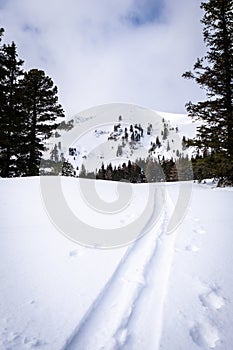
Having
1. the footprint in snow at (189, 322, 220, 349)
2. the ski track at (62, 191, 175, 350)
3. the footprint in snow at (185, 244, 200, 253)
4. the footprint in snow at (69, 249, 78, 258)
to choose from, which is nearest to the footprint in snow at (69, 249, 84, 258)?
the footprint in snow at (69, 249, 78, 258)

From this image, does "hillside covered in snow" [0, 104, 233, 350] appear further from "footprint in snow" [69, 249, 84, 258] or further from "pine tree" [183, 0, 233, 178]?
"pine tree" [183, 0, 233, 178]

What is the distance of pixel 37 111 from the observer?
1766 cm

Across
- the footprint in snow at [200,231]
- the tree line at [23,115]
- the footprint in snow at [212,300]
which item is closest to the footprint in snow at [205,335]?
the footprint in snow at [212,300]

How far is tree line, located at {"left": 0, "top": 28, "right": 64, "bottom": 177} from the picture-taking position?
49.2 feet

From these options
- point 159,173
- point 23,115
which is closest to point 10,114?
point 23,115

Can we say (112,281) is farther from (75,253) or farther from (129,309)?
(75,253)

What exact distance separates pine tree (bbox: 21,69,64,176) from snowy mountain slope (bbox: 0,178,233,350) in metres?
13.4

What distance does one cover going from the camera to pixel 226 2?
37.8ft

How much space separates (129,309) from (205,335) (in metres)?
0.84

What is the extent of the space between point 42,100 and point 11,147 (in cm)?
529

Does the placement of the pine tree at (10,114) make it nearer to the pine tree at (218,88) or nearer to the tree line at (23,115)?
the tree line at (23,115)

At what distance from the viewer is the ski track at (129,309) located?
6.43 feet

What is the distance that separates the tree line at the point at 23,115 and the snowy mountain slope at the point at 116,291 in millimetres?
12521

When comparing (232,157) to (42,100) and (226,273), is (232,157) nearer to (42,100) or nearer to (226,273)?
(226,273)
